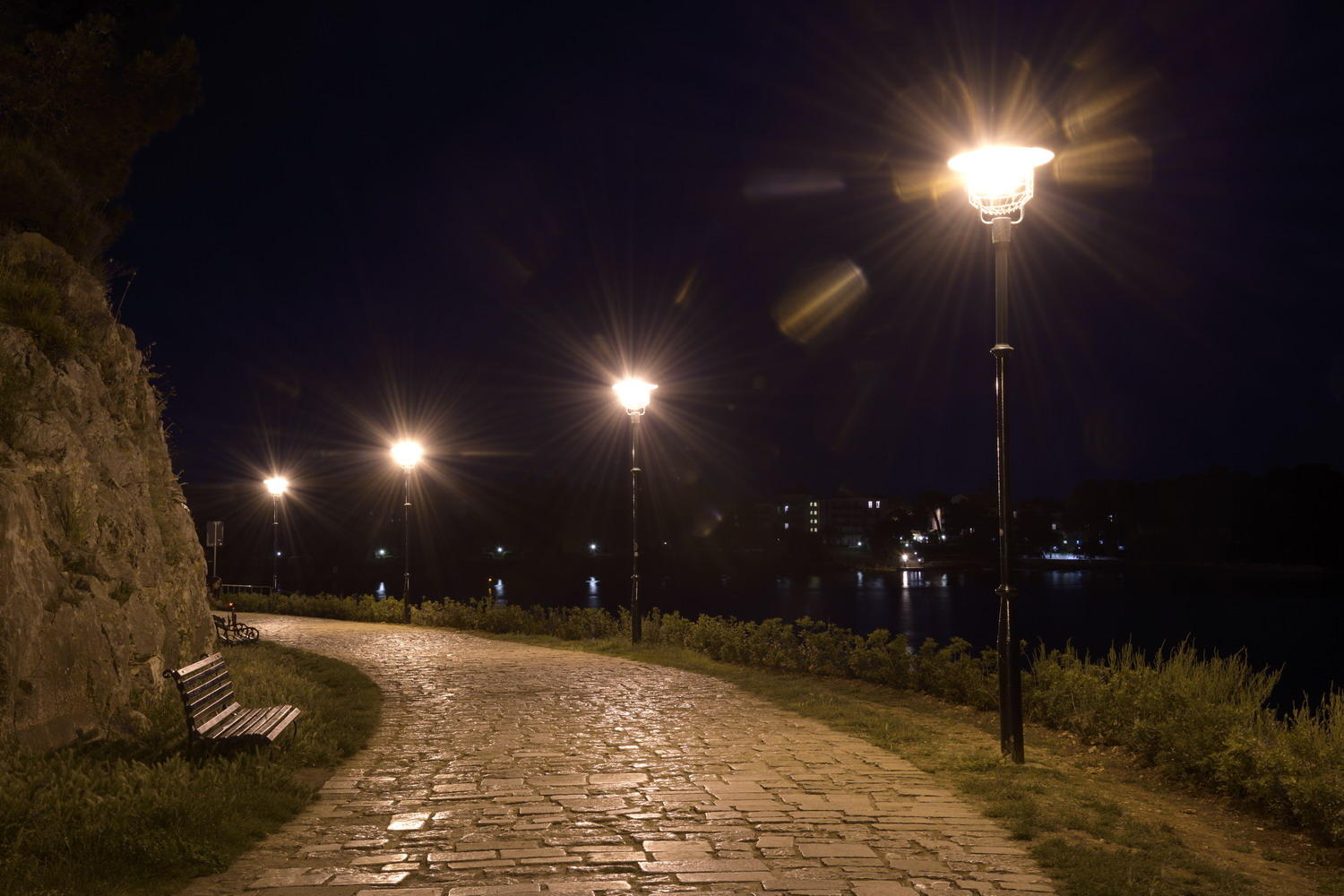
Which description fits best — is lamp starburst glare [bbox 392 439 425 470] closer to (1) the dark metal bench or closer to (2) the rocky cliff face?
(1) the dark metal bench

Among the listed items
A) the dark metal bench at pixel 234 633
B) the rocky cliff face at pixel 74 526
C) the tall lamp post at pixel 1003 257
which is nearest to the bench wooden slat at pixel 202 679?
the rocky cliff face at pixel 74 526

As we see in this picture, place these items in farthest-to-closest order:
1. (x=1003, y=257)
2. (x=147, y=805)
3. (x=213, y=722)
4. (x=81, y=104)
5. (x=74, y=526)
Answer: (x=81, y=104)
(x=1003, y=257)
(x=74, y=526)
(x=213, y=722)
(x=147, y=805)

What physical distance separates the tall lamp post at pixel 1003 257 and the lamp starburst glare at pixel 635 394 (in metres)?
9.39

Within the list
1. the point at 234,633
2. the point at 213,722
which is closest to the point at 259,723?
the point at 213,722

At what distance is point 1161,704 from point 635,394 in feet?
34.5

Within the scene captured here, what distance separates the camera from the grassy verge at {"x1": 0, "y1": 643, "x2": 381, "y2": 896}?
4414mm

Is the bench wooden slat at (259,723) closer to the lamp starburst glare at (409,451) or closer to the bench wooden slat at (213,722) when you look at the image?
the bench wooden slat at (213,722)

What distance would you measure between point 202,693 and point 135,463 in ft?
13.9

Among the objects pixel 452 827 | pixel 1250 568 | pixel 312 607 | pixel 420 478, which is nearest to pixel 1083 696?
pixel 452 827

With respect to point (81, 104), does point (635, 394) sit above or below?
below

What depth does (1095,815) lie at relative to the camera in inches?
234

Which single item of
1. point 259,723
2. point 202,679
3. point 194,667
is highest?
point 194,667

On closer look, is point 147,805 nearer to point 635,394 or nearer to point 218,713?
point 218,713

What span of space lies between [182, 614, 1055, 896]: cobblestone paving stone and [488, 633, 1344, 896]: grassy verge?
0.82 ft
